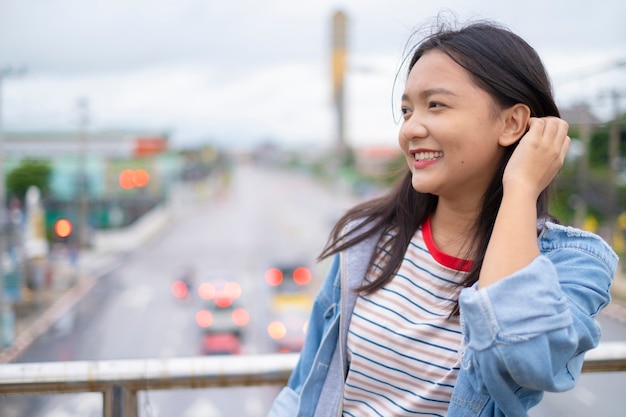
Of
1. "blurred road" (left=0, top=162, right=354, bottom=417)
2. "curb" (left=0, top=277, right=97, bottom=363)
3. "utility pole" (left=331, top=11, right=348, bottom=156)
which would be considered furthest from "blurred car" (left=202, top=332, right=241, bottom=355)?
"utility pole" (left=331, top=11, right=348, bottom=156)

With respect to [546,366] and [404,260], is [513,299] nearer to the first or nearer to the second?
[546,366]

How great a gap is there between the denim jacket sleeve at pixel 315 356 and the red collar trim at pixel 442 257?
0.19m

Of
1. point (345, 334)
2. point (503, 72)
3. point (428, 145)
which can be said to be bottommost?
point (345, 334)

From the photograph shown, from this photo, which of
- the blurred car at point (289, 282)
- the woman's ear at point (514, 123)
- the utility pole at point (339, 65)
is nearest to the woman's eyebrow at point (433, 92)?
the woman's ear at point (514, 123)

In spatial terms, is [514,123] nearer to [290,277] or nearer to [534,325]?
[534,325]

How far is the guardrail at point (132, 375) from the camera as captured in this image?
1421 millimetres

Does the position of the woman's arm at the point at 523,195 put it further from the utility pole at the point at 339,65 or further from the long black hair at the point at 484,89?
the utility pole at the point at 339,65

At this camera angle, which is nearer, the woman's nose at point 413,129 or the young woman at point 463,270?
the young woman at point 463,270

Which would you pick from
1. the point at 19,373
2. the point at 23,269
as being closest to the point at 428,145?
the point at 19,373

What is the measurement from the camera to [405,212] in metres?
1.31

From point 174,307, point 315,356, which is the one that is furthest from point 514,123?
point 174,307

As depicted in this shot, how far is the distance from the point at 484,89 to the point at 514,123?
0.27ft

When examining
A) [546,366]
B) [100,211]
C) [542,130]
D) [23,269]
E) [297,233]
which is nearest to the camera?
[546,366]

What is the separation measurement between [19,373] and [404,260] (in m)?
0.87
